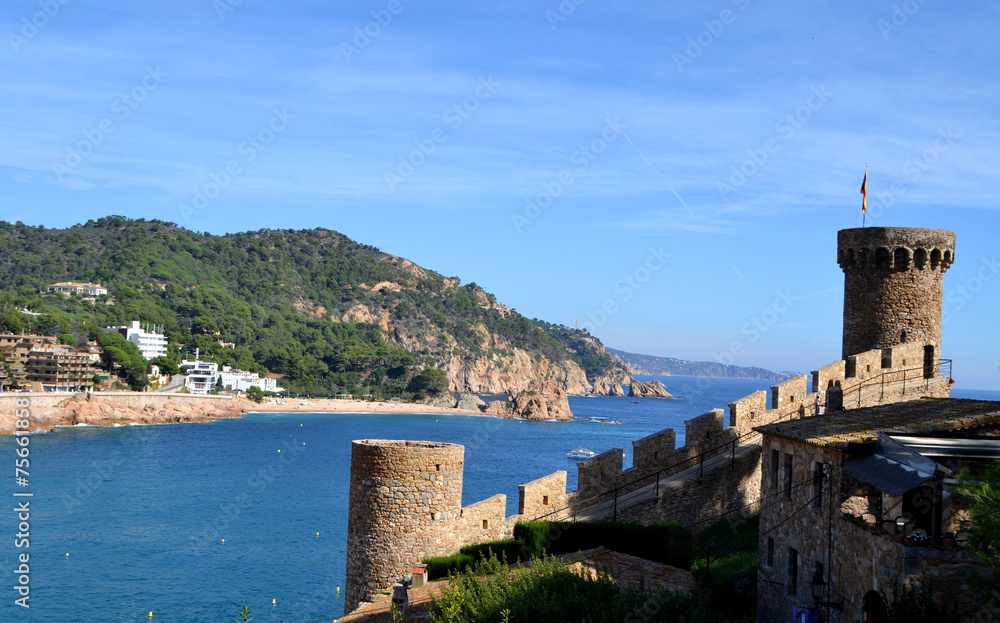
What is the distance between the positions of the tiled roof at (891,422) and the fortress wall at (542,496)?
505cm

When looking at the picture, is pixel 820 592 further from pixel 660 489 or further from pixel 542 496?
pixel 542 496

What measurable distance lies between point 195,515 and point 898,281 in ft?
125

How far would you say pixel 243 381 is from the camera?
12744 cm

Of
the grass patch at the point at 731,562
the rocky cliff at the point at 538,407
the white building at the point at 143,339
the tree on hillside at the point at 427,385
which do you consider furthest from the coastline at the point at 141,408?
the grass patch at the point at 731,562

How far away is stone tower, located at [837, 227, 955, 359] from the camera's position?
20297 mm

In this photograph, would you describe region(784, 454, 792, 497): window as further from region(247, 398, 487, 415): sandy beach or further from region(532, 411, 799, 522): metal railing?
region(247, 398, 487, 415): sandy beach

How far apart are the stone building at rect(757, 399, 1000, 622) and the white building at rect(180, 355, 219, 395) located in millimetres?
111509

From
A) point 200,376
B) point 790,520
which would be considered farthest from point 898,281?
point 200,376

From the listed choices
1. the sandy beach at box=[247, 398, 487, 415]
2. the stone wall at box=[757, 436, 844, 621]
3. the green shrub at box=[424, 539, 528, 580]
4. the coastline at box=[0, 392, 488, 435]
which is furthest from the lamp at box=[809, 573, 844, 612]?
the sandy beach at box=[247, 398, 487, 415]

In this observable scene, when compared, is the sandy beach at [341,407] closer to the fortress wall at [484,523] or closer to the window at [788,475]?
the fortress wall at [484,523]

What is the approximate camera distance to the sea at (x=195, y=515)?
97.4ft

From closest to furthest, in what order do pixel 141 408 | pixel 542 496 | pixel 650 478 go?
pixel 542 496 → pixel 650 478 → pixel 141 408

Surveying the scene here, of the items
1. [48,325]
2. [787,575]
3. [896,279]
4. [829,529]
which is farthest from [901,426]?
[48,325]

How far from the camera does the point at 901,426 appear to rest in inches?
428
